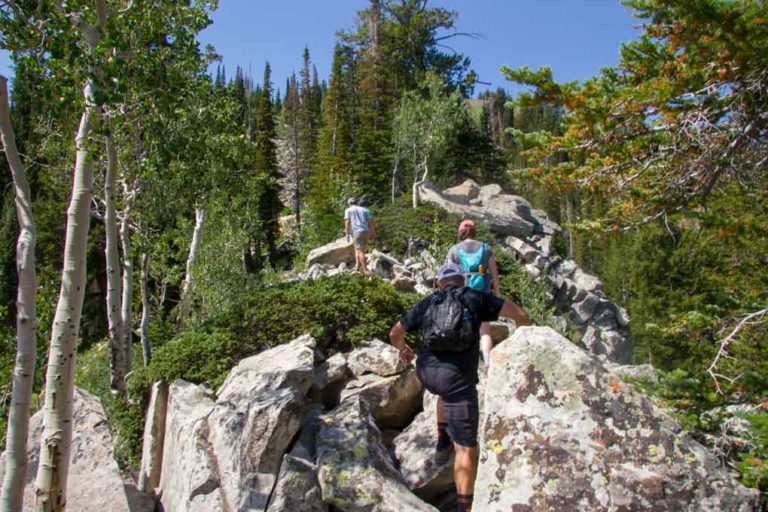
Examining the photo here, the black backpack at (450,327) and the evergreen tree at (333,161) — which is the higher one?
the evergreen tree at (333,161)

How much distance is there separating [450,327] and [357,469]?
5.35 ft

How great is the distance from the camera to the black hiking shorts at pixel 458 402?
15.2 feet

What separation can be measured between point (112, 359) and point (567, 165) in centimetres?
837

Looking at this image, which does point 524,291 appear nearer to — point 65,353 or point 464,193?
point 65,353

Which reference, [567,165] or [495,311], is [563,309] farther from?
[495,311]

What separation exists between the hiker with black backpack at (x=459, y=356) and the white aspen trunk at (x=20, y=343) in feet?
12.5

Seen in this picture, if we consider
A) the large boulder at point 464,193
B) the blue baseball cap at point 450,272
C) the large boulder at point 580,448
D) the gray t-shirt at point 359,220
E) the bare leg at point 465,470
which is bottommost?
the bare leg at point 465,470

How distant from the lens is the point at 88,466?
6.08 metres

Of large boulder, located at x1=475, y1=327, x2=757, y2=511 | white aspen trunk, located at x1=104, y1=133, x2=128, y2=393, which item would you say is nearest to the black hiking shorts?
large boulder, located at x1=475, y1=327, x2=757, y2=511

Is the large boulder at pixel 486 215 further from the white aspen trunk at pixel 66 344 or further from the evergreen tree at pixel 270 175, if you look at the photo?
the white aspen trunk at pixel 66 344

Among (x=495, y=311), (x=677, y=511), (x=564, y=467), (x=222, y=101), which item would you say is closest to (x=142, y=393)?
(x=495, y=311)

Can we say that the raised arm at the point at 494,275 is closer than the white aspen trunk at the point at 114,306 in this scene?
Yes

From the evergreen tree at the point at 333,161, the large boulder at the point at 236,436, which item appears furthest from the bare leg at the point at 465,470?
the evergreen tree at the point at 333,161

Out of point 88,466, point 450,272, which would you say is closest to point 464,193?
point 450,272
